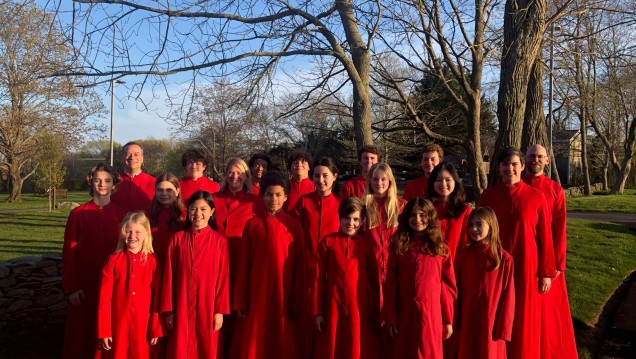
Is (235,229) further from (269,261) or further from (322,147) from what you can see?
(322,147)

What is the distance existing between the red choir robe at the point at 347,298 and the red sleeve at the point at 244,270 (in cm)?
62

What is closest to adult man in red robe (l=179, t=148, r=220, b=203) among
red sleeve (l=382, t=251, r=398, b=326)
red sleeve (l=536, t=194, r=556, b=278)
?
red sleeve (l=382, t=251, r=398, b=326)

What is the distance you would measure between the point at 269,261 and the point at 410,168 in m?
25.1

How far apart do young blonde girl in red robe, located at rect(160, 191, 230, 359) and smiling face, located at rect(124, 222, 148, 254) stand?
224mm

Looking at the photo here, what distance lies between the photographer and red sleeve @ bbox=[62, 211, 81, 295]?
171 inches

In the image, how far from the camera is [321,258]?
4012mm

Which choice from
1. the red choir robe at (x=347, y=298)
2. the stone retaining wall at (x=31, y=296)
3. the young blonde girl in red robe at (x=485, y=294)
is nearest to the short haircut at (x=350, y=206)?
the red choir robe at (x=347, y=298)

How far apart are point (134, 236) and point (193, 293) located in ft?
2.05

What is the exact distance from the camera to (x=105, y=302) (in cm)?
380

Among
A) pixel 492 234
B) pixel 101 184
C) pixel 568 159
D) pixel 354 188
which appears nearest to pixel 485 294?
pixel 492 234

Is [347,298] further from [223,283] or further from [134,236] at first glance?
[134,236]

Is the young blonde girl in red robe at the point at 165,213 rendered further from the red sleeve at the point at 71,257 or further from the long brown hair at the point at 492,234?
the long brown hair at the point at 492,234

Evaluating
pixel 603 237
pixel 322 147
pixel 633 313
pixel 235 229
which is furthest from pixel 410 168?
pixel 235 229

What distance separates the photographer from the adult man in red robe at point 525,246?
13.7ft
